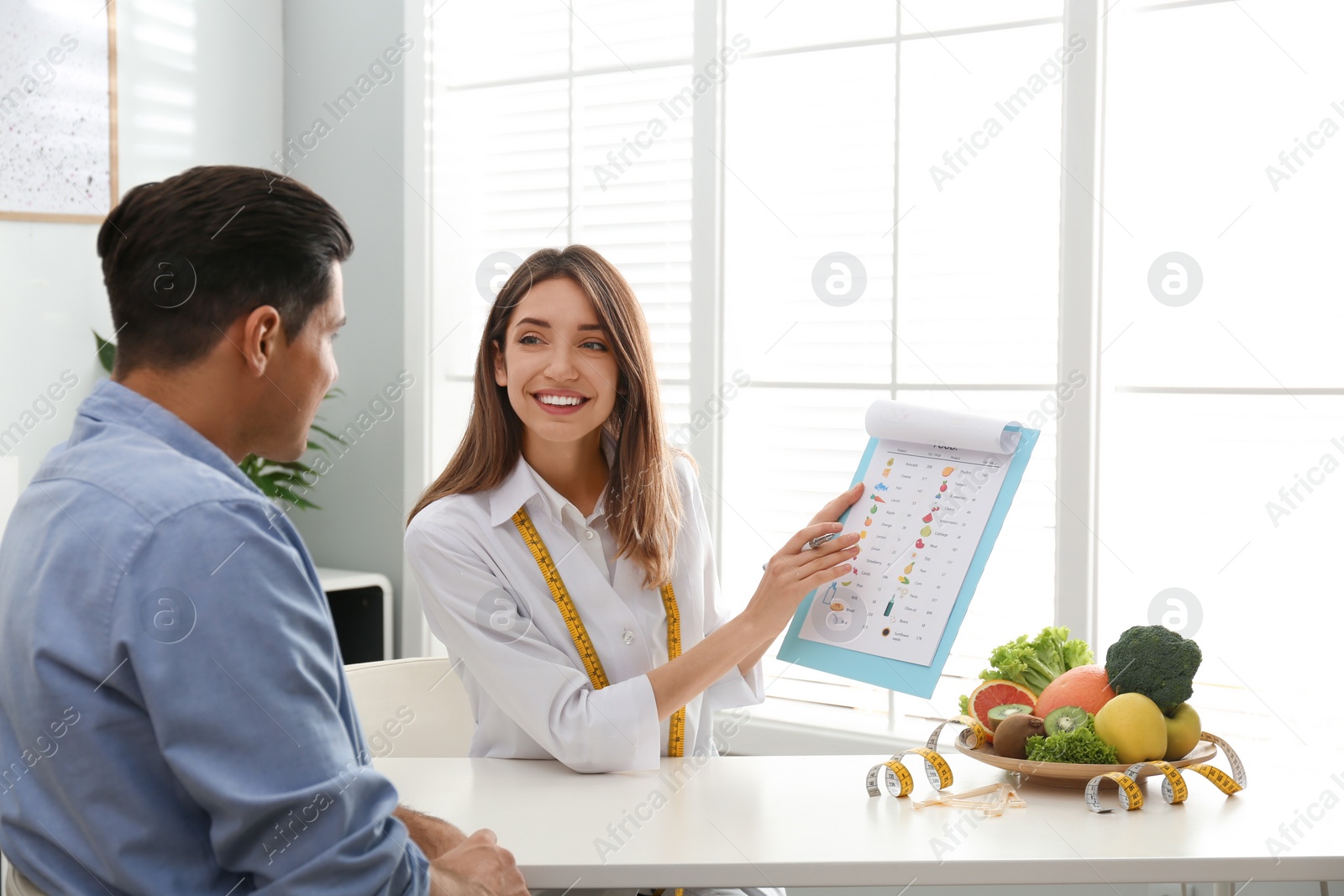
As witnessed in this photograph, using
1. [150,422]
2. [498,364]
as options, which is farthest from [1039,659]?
[150,422]

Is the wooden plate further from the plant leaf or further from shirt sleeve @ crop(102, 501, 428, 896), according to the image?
the plant leaf

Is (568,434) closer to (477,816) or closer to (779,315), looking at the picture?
(477,816)

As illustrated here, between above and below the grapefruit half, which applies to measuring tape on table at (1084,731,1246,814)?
below

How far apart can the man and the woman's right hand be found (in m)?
0.82

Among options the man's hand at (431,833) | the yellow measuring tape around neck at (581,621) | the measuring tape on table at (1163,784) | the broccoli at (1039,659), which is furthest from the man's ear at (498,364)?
the measuring tape on table at (1163,784)

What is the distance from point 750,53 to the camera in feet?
11.0

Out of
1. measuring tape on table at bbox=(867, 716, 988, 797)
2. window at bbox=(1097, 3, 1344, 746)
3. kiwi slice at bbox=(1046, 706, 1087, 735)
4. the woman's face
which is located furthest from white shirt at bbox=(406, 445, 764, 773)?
window at bbox=(1097, 3, 1344, 746)

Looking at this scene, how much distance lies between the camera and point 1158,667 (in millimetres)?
1670

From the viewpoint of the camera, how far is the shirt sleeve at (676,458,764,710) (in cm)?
215

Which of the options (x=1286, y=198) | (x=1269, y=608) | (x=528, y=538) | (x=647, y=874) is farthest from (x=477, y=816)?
(x=1286, y=198)

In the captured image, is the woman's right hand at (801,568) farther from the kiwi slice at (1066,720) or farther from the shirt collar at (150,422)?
the shirt collar at (150,422)

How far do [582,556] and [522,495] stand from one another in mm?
163

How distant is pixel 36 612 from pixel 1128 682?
4.86 feet

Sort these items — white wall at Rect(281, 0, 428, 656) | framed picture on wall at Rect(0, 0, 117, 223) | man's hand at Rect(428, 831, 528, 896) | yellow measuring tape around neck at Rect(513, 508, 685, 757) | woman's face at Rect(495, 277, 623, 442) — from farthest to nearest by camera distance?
1. white wall at Rect(281, 0, 428, 656)
2. framed picture on wall at Rect(0, 0, 117, 223)
3. woman's face at Rect(495, 277, 623, 442)
4. yellow measuring tape around neck at Rect(513, 508, 685, 757)
5. man's hand at Rect(428, 831, 528, 896)
